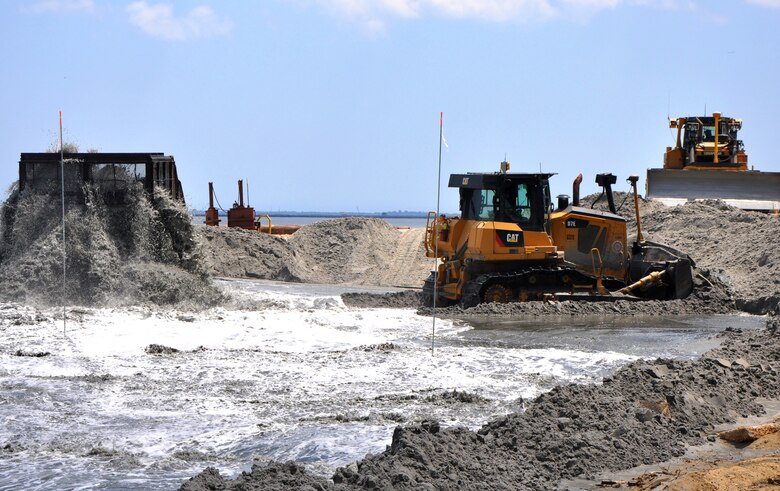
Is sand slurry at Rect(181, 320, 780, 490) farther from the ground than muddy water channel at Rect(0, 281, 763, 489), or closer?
farther from the ground

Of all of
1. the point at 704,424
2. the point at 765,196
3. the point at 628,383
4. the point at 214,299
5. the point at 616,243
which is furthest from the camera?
the point at 765,196

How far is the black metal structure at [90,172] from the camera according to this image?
16578mm

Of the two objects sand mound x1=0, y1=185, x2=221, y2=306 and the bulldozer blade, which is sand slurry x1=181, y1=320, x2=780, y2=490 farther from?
the bulldozer blade

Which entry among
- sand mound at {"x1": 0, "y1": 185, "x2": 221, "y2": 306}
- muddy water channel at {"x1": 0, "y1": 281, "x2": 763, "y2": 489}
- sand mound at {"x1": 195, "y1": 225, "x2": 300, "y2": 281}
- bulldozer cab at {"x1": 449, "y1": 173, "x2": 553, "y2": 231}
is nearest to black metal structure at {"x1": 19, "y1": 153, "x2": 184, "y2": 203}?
sand mound at {"x1": 0, "y1": 185, "x2": 221, "y2": 306}

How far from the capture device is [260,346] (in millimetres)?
13289

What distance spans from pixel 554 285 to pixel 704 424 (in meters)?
9.22

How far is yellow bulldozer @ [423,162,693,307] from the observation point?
17453 millimetres

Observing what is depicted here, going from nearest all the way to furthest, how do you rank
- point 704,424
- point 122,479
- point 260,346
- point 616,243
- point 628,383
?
point 122,479
point 704,424
point 628,383
point 260,346
point 616,243

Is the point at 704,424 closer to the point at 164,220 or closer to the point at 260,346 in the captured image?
the point at 260,346

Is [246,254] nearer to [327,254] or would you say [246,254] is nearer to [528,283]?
[327,254]

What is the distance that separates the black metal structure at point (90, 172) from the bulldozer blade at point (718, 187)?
1540cm

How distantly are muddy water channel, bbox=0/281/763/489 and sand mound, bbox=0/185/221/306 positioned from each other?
2.24ft

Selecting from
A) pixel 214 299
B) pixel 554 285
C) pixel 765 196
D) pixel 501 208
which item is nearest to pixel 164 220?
pixel 214 299

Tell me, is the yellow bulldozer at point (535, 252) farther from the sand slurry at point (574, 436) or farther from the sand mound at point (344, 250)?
the sand mound at point (344, 250)
